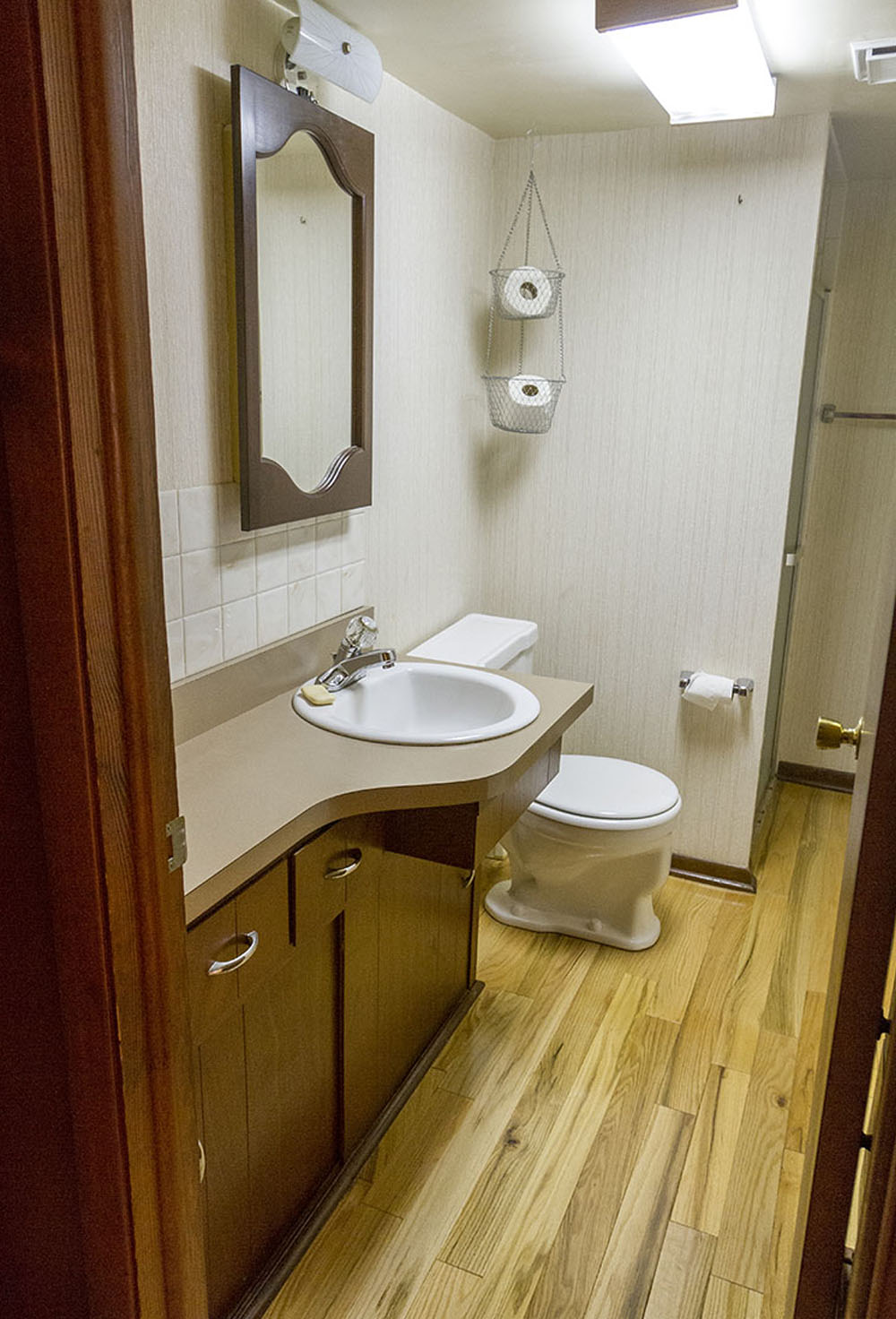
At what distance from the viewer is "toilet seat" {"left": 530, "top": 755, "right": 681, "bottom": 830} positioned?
8.05 ft

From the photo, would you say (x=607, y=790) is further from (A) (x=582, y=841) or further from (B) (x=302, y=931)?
(B) (x=302, y=931)

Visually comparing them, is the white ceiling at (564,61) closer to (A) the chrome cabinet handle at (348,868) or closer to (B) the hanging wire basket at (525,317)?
(B) the hanging wire basket at (525,317)

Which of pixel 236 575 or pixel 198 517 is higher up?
pixel 198 517

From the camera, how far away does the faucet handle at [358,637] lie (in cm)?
207

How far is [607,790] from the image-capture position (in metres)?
2.59

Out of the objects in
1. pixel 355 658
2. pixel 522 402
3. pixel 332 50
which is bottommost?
pixel 355 658

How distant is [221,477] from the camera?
1774mm

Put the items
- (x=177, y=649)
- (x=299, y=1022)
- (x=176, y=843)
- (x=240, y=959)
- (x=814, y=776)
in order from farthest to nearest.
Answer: (x=814, y=776), (x=177, y=649), (x=299, y=1022), (x=240, y=959), (x=176, y=843)

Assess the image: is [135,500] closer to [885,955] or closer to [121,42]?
[121,42]

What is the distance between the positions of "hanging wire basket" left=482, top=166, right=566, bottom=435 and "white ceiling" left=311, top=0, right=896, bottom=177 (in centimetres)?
30

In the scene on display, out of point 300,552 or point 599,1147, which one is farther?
point 300,552

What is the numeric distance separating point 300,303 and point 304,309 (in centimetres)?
2

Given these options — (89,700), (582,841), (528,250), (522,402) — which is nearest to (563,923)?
(582,841)

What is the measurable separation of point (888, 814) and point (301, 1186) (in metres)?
1.33
